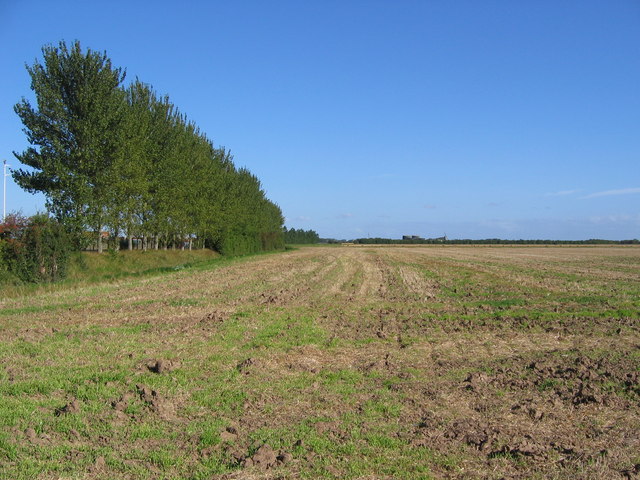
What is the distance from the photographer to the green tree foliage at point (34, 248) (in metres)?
19.0

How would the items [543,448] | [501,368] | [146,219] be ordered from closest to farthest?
[543,448]
[501,368]
[146,219]

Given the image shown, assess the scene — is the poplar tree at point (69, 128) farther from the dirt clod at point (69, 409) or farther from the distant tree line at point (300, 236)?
the distant tree line at point (300, 236)

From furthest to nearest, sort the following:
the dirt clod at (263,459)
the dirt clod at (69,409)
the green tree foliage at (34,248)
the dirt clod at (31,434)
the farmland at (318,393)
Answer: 1. the green tree foliage at (34,248)
2. the dirt clod at (69,409)
3. the dirt clod at (31,434)
4. the farmland at (318,393)
5. the dirt clod at (263,459)

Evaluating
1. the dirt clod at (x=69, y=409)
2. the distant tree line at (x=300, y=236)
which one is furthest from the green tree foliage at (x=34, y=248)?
the distant tree line at (x=300, y=236)

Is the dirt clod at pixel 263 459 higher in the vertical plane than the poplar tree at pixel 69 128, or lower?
lower

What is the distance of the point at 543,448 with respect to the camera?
197 inches

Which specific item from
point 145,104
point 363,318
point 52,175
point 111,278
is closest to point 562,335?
point 363,318

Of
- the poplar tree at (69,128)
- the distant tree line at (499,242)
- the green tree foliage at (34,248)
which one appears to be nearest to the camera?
the green tree foliage at (34,248)

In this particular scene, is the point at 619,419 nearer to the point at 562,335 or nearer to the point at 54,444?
the point at 562,335

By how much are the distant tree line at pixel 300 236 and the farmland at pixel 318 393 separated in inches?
4630

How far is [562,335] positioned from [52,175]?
23.2 meters

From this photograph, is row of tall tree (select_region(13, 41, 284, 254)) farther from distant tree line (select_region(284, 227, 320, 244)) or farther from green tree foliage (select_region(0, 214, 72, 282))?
distant tree line (select_region(284, 227, 320, 244))

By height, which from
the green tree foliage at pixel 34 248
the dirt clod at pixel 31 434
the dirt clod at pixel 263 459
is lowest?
the dirt clod at pixel 263 459

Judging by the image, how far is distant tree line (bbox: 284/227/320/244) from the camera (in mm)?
133375
